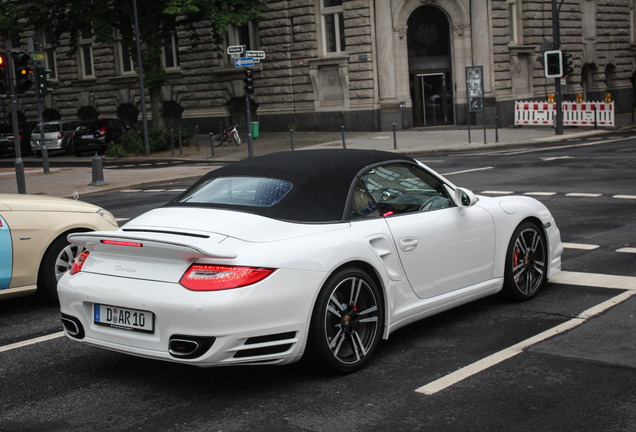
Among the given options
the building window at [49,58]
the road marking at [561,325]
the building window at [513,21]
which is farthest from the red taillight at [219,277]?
the building window at [49,58]

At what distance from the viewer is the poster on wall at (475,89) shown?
28.3m

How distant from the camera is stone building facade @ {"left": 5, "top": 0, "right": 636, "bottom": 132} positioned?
111ft

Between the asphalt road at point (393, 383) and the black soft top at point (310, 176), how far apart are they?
40.3 inches

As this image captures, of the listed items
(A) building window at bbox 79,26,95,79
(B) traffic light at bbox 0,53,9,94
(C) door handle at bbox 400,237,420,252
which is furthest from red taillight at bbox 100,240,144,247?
(A) building window at bbox 79,26,95,79

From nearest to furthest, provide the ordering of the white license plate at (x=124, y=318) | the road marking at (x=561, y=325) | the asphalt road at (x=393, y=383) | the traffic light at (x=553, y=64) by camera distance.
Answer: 1. the asphalt road at (x=393, y=383)
2. the white license plate at (x=124, y=318)
3. the road marking at (x=561, y=325)
4. the traffic light at (x=553, y=64)

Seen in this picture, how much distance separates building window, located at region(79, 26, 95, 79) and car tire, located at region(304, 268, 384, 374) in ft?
145

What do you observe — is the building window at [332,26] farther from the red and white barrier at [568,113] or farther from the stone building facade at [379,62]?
the red and white barrier at [568,113]

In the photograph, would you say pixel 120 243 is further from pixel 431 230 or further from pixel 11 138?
pixel 11 138

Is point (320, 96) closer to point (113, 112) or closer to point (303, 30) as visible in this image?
point (303, 30)

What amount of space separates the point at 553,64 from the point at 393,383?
83.6 feet

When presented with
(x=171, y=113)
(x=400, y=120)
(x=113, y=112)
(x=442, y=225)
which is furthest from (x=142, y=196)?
(x=113, y=112)

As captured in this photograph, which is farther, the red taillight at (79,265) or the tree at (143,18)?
the tree at (143,18)

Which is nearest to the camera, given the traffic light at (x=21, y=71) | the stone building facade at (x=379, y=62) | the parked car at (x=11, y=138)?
the traffic light at (x=21, y=71)

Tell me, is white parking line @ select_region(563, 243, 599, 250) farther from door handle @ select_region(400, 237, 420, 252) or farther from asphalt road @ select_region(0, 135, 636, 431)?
door handle @ select_region(400, 237, 420, 252)
